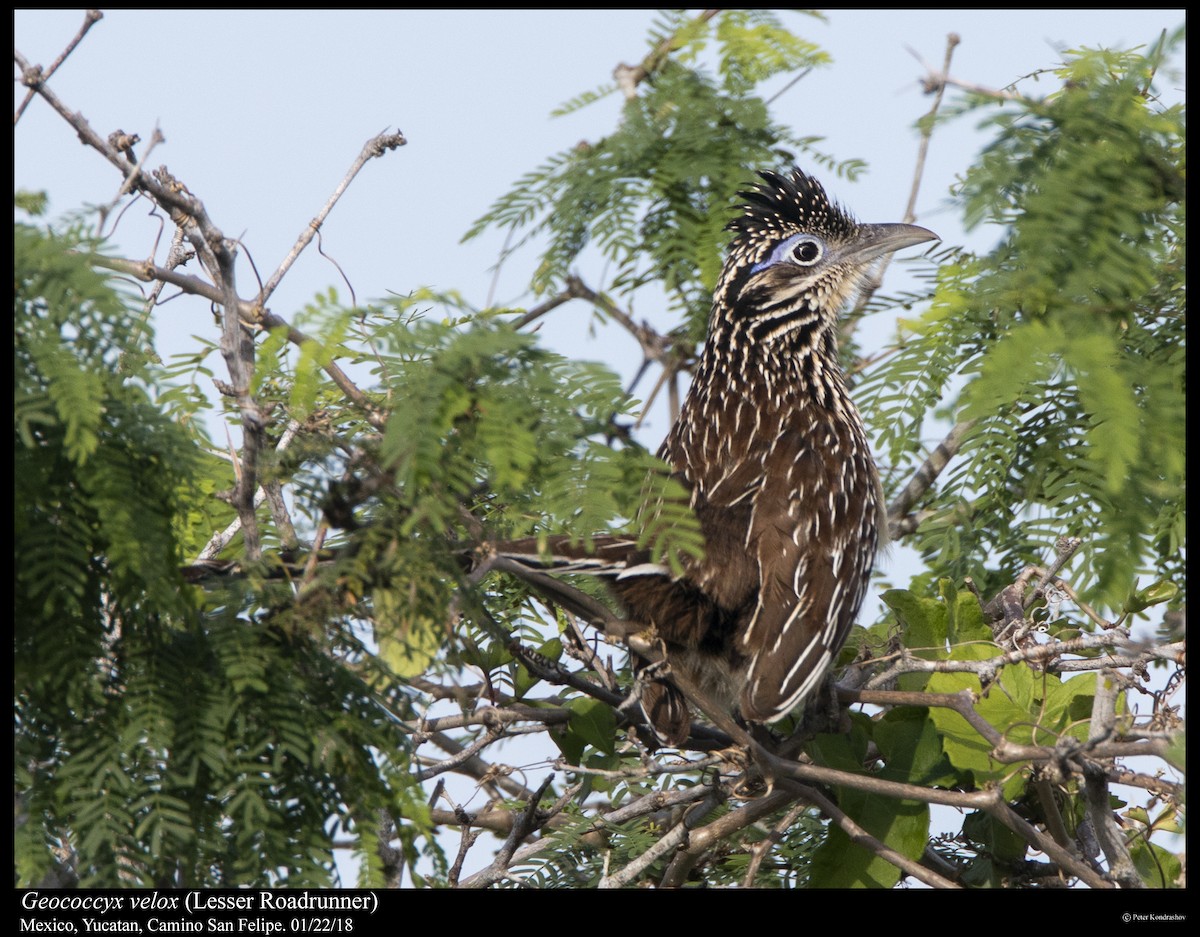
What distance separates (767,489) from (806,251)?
133 cm

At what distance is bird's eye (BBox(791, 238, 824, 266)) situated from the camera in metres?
5.10

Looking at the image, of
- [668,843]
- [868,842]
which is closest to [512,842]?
[668,843]

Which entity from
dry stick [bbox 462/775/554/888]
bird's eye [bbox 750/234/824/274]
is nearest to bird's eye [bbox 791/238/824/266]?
bird's eye [bbox 750/234/824/274]

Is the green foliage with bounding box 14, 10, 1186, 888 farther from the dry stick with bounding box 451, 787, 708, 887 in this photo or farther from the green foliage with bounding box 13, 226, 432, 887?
the dry stick with bounding box 451, 787, 708, 887

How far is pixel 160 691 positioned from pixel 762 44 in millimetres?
2786

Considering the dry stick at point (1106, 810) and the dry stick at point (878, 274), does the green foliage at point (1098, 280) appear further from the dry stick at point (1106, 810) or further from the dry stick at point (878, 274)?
the dry stick at point (878, 274)

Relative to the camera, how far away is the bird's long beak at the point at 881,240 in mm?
5109

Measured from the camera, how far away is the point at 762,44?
3.95 meters

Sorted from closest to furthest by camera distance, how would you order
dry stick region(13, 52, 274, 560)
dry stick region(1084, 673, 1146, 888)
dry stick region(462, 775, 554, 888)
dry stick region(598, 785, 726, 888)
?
1. dry stick region(13, 52, 274, 560)
2. dry stick region(1084, 673, 1146, 888)
3. dry stick region(598, 785, 726, 888)
4. dry stick region(462, 775, 554, 888)

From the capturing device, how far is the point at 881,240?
514cm

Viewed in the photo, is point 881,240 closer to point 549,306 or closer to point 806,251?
point 806,251

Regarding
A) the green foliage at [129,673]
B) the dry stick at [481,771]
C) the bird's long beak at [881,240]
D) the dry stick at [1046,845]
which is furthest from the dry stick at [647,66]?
the dry stick at [1046,845]
